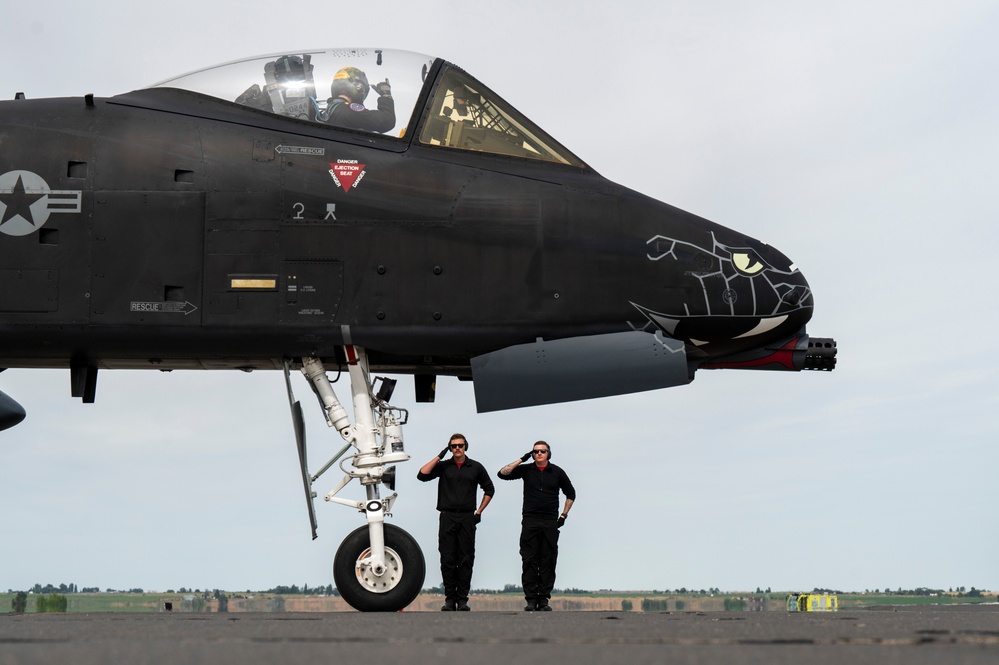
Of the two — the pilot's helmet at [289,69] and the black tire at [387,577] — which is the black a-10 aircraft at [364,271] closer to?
the black tire at [387,577]

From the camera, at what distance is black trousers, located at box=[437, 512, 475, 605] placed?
14406mm

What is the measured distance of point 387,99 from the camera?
13.9 meters

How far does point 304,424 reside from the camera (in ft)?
45.1

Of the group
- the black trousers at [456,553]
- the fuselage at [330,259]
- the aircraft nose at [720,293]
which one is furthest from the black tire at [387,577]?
the aircraft nose at [720,293]

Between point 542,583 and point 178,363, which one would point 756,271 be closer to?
point 542,583

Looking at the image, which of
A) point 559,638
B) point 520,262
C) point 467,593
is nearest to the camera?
point 559,638

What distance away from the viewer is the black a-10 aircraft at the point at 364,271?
13117 mm

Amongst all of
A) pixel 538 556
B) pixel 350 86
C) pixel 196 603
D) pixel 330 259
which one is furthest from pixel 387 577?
pixel 196 603

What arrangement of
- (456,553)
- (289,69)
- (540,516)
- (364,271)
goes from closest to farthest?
(364,271)
(289,69)
(456,553)
(540,516)

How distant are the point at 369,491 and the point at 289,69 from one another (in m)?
5.04

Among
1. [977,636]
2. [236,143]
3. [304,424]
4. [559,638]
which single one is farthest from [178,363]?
[977,636]

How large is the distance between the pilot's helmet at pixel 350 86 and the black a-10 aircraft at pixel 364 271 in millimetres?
618

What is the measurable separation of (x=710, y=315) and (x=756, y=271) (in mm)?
746

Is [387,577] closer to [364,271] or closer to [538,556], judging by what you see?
[538,556]
